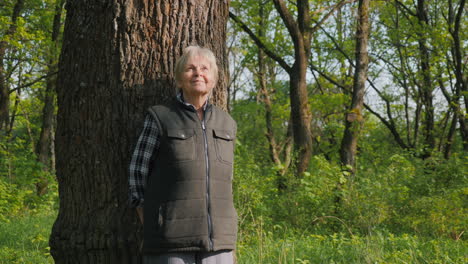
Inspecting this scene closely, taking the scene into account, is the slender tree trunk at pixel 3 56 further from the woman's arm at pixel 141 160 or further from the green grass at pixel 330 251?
the woman's arm at pixel 141 160

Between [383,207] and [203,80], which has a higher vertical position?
[203,80]

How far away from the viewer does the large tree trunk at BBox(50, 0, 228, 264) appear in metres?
2.96

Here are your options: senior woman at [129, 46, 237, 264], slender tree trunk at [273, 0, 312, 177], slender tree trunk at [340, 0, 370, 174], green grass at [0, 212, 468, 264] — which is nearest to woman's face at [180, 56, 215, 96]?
senior woman at [129, 46, 237, 264]

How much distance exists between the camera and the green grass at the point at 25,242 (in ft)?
19.0

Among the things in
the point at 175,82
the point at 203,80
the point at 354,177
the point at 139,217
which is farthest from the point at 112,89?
the point at 354,177

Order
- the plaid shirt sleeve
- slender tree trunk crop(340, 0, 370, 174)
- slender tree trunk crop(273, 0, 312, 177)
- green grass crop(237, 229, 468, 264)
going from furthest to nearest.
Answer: slender tree trunk crop(273, 0, 312, 177), slender tree trunk crop(340, 0, 370, 174), green grass crop(237, 229, 468, 264), the plaid shirt sleeve

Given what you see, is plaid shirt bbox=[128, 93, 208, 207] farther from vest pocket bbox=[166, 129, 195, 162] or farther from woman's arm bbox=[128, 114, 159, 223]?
vest pocket bbox=[166, 129, 195, 162]

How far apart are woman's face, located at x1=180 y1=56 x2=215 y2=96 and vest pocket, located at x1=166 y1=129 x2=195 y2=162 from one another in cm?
27

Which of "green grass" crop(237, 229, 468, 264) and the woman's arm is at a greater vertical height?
the woman's arm

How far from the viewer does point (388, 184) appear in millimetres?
9312

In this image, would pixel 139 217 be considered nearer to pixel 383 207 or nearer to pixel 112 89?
pixel 112 89

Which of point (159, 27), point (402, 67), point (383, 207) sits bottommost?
point (383, 207)

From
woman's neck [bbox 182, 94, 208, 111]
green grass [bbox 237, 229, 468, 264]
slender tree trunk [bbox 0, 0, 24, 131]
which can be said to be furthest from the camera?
slender tree trunk [bbox 0, 0, 24, 131]

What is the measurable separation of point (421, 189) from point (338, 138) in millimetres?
13346
